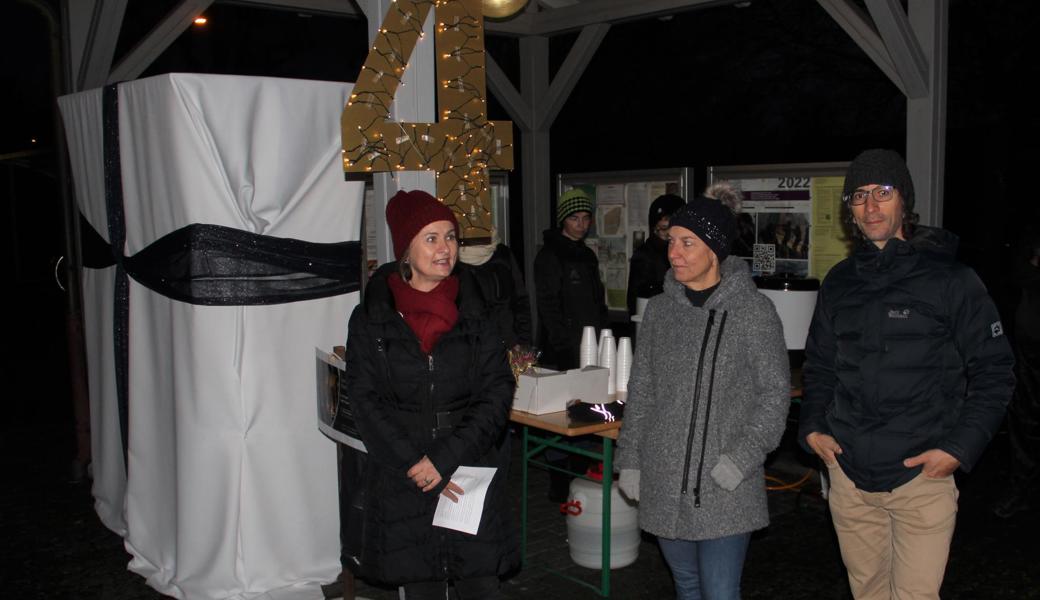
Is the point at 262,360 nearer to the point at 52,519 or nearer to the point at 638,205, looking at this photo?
the point at 52,519

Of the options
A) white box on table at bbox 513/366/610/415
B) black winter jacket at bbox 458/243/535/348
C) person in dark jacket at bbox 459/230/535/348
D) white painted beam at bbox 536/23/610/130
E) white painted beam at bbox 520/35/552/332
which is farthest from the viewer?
white painted beam at bbox 520/35/552/332

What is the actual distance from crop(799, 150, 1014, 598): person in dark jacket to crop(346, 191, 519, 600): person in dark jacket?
3.77 feet

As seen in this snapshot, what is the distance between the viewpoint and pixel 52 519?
17.9ft

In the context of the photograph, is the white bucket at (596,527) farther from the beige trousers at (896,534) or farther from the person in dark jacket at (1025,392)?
the person in dark jacket at (1025,392)

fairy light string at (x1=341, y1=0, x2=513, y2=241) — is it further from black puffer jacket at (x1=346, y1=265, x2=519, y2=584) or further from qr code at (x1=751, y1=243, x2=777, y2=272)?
qr code at (x1=751, y1=243, x2=777, y2=272)

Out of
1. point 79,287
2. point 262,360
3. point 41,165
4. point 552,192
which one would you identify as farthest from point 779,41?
point 41,165

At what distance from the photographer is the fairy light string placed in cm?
381

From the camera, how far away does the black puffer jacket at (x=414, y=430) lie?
2.99m

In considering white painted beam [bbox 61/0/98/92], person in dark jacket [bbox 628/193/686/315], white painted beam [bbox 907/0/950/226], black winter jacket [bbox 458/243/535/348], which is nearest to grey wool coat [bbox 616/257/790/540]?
black winter jacket [bbox 458/243/535/348]

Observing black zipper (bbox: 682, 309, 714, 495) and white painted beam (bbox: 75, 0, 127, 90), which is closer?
black zipper (bbox: 682, 309, 714, 495)

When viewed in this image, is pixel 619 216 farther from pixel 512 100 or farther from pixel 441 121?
pixel 441 121

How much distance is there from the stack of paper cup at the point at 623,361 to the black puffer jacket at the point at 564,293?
4.18ft

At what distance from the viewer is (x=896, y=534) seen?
2.80 m

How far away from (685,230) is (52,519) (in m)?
4.44
